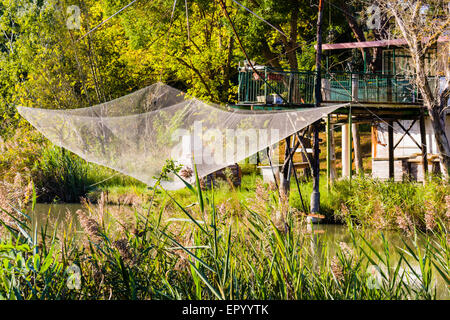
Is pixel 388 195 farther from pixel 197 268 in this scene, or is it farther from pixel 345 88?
pixel 197 268

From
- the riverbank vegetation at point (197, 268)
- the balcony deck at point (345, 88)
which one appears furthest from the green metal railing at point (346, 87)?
the riverbank vegetation at point (197, 268)

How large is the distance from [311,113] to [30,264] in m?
6.03

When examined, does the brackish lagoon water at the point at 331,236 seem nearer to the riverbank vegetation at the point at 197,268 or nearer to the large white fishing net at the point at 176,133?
the riverbank vegetation at the point at 197,268

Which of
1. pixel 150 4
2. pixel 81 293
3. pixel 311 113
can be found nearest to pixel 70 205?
pixel 150 4

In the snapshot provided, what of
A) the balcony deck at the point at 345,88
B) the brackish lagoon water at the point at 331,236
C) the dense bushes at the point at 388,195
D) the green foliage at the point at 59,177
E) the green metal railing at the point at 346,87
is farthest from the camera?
the green foliage at the point at 59,177

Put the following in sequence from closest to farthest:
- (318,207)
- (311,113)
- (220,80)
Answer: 1. (311,113)
2. (318,207)
3. (220,80)

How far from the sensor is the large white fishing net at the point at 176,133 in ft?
23.1

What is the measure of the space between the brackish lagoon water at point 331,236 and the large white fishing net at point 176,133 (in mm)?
801

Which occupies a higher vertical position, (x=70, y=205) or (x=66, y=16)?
(x=66, y=16)

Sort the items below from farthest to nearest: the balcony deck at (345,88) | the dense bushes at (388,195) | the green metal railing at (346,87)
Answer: the green metal railing at (346,87) < the balcony deck at (345,88) < the dense bushes at (388,195)

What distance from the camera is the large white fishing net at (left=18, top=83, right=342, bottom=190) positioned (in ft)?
23.1

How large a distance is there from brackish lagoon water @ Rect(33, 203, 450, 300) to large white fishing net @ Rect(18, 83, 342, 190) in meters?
0.80

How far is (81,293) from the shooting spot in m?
2.11

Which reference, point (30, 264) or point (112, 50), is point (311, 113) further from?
point (112, 50)
